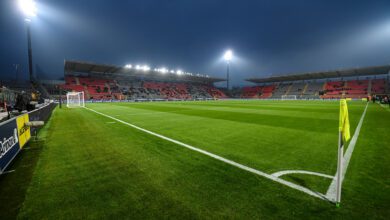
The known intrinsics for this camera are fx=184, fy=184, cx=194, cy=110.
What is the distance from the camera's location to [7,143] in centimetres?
427

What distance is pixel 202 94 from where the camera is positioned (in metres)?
75.1

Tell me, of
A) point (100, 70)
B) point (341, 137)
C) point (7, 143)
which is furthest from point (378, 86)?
point (100, 70)

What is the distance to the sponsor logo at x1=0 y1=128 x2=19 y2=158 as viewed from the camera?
3912mm

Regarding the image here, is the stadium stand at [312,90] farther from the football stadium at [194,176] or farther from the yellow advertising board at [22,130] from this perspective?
the yellow advertising board at [22,130]

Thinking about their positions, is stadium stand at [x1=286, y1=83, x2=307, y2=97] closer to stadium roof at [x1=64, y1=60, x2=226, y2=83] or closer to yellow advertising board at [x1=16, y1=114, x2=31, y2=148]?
stadium roof at [x1=64, y1=60, x2=226, y2=83]

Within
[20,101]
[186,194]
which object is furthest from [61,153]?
[20,101]

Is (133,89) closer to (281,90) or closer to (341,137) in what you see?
(281,90)

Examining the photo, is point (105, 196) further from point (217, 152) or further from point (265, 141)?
point (265, 141)

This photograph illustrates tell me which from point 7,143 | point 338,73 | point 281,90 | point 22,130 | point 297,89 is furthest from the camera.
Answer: point 281,90

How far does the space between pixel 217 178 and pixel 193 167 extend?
2.20 feet

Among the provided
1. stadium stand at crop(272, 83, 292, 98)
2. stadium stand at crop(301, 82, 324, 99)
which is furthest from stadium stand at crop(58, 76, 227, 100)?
stadium stand at crop(301, 82, 324, 99)

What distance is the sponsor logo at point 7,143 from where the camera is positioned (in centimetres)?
391

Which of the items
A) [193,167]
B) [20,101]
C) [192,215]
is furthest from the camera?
[20,101]

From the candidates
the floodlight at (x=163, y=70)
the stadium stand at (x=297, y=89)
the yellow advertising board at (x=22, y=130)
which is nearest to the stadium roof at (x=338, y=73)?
the stadium stand at (x=297, y=89)
